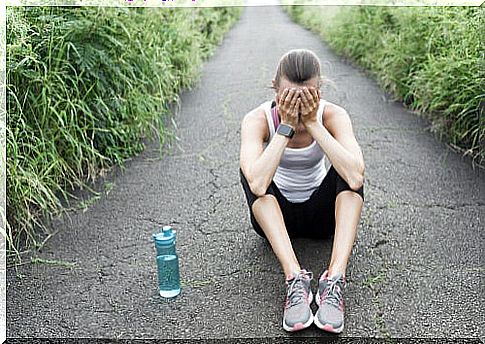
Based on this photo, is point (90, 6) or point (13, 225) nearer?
point (13, 225)

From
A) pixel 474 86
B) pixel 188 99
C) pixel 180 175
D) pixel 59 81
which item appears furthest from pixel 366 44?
pixel 59 81

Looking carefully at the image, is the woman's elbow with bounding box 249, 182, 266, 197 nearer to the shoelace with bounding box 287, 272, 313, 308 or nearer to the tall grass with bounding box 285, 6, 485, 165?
the shoelace with bounding box 287, 272, 313, 308

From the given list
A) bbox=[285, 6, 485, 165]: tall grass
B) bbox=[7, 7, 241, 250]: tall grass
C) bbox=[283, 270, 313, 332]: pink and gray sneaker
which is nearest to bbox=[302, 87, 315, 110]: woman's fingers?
bbox=[283, 270, 313, 332]: pink and gray sneaker

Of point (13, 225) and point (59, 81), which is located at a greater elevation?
point (59, 81)

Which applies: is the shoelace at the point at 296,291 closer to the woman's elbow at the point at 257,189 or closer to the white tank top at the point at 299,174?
the woman's elbow at the point at 257,189

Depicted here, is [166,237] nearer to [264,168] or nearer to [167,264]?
[167,264]

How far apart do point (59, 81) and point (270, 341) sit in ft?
7.69

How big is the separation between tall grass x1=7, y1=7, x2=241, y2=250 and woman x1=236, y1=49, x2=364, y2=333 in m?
1.30

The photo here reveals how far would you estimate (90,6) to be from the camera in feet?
15.0

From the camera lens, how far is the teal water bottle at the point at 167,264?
2.99 meters

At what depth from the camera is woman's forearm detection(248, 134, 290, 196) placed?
9.58ft

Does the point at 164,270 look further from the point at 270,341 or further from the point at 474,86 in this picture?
the point at 474,86

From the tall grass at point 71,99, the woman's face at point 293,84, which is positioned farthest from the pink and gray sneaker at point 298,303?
the tall grass at point 71,99

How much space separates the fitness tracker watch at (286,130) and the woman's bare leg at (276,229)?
278mm
